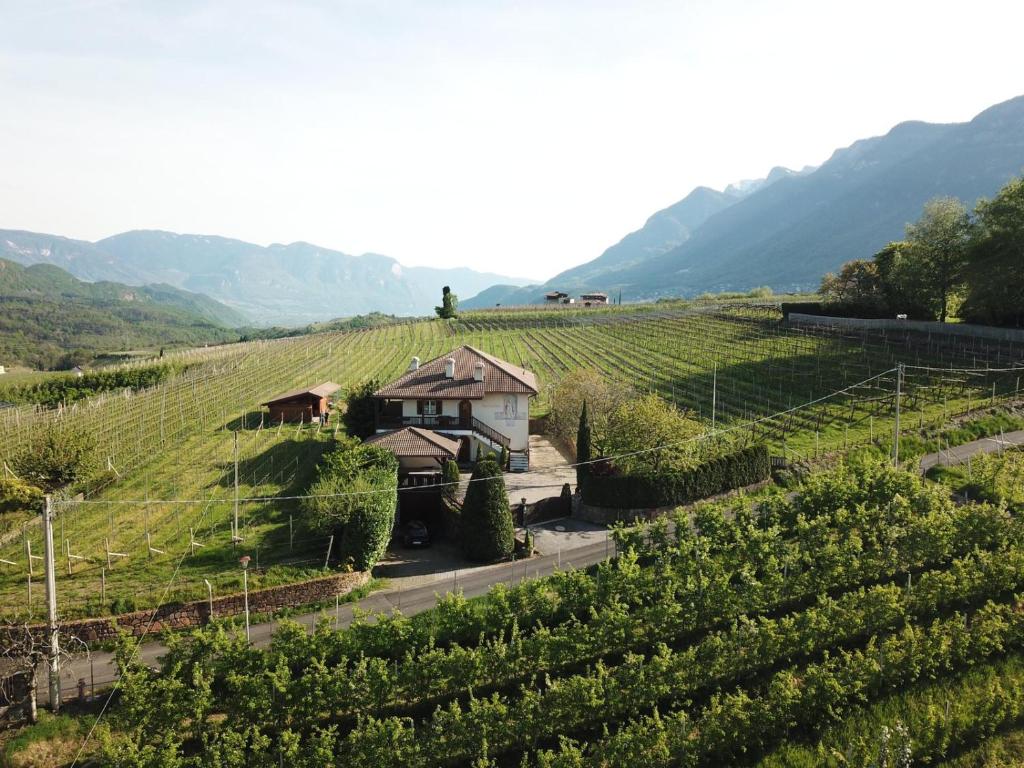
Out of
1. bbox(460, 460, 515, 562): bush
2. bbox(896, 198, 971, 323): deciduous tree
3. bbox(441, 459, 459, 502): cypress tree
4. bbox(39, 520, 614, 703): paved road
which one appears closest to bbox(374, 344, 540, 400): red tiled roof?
bbox(441, 459, 459, 502): cypress tree

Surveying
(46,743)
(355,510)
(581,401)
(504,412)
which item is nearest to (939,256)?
(581,401)

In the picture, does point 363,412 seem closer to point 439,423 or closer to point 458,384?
point 439,423

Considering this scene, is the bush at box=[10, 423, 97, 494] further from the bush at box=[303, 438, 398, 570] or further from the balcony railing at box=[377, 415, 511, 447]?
the balcony railing at box=[377, 415, 511, 447]

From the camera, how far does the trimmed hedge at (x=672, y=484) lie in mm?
34969

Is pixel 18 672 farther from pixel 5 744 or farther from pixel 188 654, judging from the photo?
pixel 188 654

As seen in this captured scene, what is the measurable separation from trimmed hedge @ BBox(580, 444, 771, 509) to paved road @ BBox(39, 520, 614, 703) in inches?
89.2

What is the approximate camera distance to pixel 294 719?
19.1 meters

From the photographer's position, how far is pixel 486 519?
30.8 metres

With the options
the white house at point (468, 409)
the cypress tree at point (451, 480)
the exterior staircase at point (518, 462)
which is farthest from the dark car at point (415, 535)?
the exterior staircase at point (518, 462)

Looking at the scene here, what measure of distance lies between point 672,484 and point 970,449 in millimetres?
19004

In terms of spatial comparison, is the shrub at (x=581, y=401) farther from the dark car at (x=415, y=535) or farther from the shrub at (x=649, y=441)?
the dark car at (x=415, y=535)

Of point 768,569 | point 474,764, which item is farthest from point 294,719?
point 768,569

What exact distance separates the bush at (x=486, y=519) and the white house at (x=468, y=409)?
13.0m

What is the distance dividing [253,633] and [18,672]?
22.6ft
